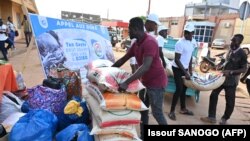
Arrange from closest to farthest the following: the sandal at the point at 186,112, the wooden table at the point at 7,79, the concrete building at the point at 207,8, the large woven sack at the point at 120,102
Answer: the large woven sack at the point at 120,102 < the wooden table at the point at 7,79 < the sandal at the point at 186,112 < the concrete building at the point at 207,8

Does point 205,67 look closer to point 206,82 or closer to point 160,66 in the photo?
point 206,82

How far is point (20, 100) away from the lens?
3977 millimetres

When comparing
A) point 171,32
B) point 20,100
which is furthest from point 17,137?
point 171,32

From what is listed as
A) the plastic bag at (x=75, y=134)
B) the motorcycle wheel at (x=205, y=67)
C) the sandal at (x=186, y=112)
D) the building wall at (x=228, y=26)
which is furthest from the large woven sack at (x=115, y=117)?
the building wall at (x=228, y=26)

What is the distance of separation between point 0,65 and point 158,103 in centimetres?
223

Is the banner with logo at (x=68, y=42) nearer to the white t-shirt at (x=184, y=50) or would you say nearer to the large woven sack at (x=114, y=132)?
the white t-shirt at (x=184, y=50)

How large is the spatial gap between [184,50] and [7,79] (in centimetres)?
297

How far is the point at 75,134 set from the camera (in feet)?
9.85

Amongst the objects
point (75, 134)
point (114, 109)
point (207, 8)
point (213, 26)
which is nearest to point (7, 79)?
point (75, 134)

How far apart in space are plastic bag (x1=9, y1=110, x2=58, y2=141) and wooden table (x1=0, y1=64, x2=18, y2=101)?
0.75 m

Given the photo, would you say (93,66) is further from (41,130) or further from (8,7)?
(8,7)

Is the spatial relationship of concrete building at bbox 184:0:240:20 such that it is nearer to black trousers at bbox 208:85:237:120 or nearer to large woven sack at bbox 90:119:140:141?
black trousers at bbox 208:85:237:120

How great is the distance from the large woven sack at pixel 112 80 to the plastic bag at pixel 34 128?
0.73 m

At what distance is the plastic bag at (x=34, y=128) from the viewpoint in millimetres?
Result: 2959
